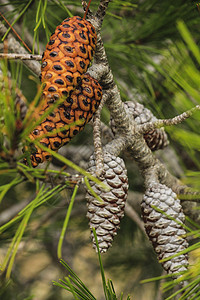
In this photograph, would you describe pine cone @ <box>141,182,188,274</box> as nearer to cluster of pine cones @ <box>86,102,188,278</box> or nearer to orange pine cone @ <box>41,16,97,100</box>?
cluster of pine cones @ <box>86,102,188,278</box>

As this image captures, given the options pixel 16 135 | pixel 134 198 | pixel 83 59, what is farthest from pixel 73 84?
pixel 134 198

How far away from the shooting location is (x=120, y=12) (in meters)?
1.06

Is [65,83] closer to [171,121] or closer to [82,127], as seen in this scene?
[82,127]

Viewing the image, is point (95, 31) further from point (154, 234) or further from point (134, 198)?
point (134, 198)

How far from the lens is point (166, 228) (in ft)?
1.93

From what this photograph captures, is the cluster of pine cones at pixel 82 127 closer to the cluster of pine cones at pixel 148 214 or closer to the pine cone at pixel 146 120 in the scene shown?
the cluster of pine cones at pixel 148 214

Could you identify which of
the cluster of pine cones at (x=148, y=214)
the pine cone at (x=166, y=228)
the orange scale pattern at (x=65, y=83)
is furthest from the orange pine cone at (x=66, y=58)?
the pine cone at (x=166, y=228)

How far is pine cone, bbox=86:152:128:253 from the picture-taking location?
537 millimetres

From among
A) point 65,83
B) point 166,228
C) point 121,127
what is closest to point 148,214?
point 166,228

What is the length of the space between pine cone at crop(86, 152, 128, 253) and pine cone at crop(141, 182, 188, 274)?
0.08m

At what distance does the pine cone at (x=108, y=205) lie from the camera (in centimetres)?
54

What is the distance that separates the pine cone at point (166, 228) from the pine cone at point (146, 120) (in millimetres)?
161

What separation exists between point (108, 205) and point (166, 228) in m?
0.12

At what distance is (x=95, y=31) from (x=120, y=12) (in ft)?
1.98
